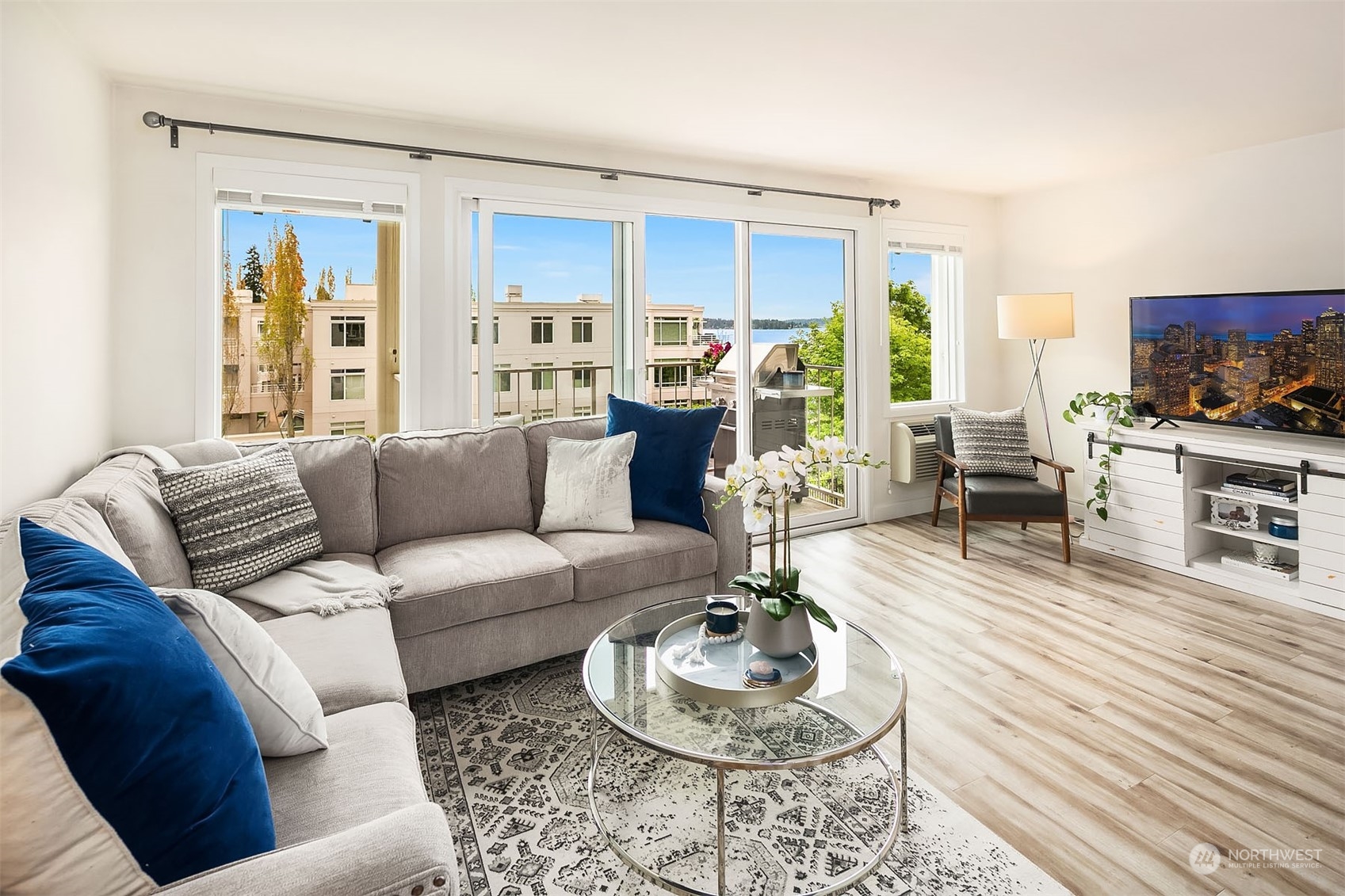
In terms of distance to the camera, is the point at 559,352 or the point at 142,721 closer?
the point at 142,721

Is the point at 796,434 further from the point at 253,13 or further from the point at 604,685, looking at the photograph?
the point at 253,13

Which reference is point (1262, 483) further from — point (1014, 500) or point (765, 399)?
point (765, 399)

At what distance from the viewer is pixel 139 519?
6.77 ft

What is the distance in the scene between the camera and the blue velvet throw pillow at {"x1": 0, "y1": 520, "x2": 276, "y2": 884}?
2.63 feet

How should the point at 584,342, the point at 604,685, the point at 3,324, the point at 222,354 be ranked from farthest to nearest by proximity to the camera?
the point at 584,342 → the point at 222,354 → the point at 3,324 → the point at 604,685

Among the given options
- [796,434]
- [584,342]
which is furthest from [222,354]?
[796,434]

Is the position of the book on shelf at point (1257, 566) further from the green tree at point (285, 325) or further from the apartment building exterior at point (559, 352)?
the green tree at point (285, 325)

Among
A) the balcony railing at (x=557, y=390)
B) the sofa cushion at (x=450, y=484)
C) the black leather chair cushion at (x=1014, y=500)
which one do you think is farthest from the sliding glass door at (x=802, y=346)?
the sofa cushion at (x=450, y=484)

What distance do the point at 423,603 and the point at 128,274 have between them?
7.03 ft

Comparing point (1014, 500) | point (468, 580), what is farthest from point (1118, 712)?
point (468, 580)

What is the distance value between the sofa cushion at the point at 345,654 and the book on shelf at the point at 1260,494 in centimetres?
432

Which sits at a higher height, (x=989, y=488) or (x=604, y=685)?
(x=989, y=488)

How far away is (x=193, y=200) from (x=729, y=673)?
3211mm

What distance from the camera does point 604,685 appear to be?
1913 millimetres
